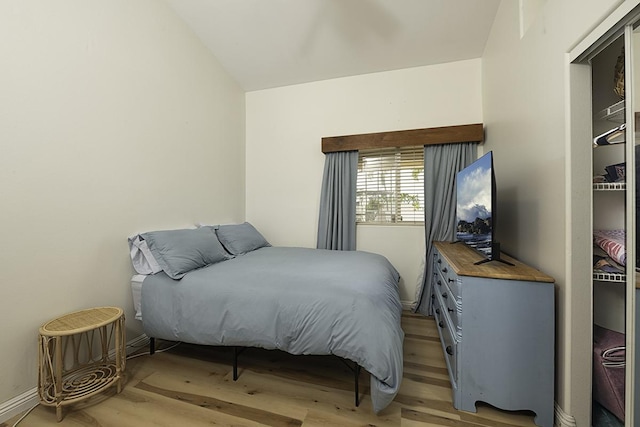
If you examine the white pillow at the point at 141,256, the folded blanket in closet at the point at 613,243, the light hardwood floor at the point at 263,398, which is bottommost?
the light hardwood floor at the point at 263,398

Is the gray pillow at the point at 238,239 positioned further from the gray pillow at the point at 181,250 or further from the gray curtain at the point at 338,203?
the gray curtain at the point at 338,203

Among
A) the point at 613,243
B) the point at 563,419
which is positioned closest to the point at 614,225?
the point at 613,243

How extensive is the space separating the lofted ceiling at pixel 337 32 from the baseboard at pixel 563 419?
116 inches

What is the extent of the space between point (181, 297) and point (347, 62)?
2.92m

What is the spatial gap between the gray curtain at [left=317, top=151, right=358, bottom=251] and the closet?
6.80 feet

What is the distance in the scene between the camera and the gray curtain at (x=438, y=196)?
8.88 ft

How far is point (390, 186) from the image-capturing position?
3039mm

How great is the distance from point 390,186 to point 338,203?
2.21 ft

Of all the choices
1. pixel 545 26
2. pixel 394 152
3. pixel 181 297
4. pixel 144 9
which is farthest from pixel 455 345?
pixel 144 9

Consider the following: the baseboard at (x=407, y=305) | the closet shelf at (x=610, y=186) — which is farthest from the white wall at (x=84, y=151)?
the closet shelf at (x=610, y=186)

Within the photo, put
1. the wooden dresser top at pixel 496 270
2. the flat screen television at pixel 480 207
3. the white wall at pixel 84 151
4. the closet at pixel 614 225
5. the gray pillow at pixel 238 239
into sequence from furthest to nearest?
the gray pillow at pixel 238 239 → the flat screen television at pixel 480 207 → the white wall at pixel 84 151 → the wooden dresser top at pixel 496 270 → the closet at pixel 614 225

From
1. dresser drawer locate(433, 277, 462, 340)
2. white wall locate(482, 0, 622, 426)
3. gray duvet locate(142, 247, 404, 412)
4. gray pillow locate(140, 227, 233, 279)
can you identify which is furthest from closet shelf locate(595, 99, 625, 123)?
gray pillow locate(140, 227, 233, 279)

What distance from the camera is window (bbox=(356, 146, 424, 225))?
2.95 m

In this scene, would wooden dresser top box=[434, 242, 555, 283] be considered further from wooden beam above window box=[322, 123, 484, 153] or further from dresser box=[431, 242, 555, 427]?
wooden beam above window box=[322, 123, 484, 153]
